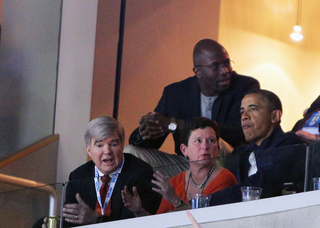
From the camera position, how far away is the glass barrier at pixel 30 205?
1.83m

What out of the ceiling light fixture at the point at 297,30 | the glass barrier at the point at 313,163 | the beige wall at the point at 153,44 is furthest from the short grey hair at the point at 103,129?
the ceiling light fixture at the point at 297,30

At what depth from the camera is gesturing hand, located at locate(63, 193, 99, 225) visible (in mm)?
1818

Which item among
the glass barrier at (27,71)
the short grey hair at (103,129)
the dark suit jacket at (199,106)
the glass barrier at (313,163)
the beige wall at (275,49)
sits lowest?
the glass barrier at (313,163)

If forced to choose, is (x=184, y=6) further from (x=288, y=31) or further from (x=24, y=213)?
(x=24, y=213)

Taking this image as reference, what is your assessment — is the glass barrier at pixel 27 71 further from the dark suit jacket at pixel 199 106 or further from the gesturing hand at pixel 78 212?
the gesturing hand at pixel 78 212

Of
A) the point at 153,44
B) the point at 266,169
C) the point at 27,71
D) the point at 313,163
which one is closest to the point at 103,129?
the point at 266,169

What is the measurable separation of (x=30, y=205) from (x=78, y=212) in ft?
0.57

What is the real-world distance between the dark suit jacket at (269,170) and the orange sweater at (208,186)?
0.02 metres

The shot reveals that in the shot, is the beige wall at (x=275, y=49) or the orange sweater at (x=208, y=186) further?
the beige wall at (x=275, y=49)

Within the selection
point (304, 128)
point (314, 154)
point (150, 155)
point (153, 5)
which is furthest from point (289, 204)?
point (153, 5)

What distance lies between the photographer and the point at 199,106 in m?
3.05

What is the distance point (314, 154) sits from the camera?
5.36ft

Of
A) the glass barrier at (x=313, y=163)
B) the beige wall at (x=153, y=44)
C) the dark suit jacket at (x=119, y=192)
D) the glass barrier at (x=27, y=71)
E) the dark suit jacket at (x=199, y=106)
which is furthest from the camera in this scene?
the beige wall at (x=153, y=44)

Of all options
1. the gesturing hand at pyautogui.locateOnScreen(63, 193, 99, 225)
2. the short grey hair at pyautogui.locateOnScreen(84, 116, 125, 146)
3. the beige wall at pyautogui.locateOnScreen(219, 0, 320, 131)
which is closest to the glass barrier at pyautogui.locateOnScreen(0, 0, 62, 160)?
the short grey hair at pyautogui.locateOnScreen(84, 116, 125, 146)
